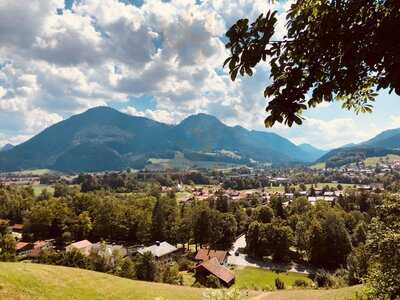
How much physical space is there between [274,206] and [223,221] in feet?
99.4

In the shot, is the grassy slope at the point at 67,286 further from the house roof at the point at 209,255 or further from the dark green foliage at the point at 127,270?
the house roof at the point at 209,255

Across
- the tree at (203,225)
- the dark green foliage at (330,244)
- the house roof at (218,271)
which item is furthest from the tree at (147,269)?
the dark green foliage at (330,244)

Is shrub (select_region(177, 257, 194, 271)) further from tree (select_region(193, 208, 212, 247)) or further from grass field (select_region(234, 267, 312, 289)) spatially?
tree (select_region(193, 208, 212, 247))

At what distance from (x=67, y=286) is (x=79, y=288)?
1.06 meters

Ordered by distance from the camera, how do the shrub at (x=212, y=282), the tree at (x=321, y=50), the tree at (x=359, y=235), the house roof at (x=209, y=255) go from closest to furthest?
1. the tree at (x=321, y=50)
2. the shrub at (x=212, y=282)
3. the house roof at (x=209, y=255)
4. the tree at (x=359, y=235)

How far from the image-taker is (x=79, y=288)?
102 feet

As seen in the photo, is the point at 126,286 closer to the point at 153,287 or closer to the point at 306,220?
the point at 153,287

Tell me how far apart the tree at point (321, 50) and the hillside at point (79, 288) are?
63.5ft

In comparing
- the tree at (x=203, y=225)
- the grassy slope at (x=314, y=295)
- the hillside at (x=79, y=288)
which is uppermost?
the hillside at (x=79, y=288)

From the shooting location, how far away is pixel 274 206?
124312 millimetres

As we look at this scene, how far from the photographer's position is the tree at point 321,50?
598cm

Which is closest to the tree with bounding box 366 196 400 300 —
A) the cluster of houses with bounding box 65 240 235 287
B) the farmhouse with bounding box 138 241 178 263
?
the cluster of houses with bounding box 65 240 235 287

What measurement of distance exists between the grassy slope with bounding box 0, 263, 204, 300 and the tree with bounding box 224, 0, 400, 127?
2541cm

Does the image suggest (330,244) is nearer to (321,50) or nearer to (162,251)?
(162,251)
